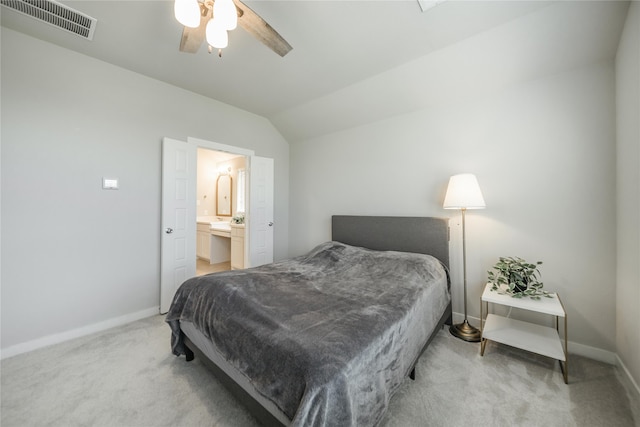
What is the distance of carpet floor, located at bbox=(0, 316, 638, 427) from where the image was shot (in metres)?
1.39

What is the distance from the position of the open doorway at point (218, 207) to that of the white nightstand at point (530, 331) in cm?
367

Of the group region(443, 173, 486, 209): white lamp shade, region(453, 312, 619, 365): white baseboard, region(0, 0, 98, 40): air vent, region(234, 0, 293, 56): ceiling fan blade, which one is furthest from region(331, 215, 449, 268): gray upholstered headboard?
region(0, 0, 98, 40): air vent

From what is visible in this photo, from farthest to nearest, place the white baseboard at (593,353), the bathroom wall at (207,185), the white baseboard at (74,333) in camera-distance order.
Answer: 1. the bathroom wall at (207,185)
2. the white baseboard at (74,333)
3. the white baseboard at (593,353)

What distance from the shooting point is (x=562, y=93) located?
6.86ft

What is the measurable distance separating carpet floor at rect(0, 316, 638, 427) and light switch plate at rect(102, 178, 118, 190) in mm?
1525

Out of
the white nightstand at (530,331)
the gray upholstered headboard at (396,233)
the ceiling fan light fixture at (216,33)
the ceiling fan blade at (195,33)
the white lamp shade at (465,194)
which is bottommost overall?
the white nightstand at (530,331)

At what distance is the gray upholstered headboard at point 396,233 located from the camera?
2.63 metres

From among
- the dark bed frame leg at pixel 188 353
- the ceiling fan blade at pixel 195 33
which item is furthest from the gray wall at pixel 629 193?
the dark bed frame leg at pixel 188 353

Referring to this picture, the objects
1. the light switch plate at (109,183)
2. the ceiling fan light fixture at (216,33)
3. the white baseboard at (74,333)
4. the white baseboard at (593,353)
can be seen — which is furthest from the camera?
the light switch plate at (109,183)

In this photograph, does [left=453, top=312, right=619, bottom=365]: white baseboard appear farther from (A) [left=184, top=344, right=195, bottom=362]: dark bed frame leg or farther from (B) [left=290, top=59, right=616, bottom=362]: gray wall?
(A) [left=184, top=344, right=195, bottom=362]: dark bed frame leg

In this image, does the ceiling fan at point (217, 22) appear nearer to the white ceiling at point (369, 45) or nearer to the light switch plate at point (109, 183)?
the white ceiling at point (369, 45)

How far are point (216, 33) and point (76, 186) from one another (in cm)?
213

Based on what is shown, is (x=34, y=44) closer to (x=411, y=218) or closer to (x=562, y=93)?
(x=411, y=218)

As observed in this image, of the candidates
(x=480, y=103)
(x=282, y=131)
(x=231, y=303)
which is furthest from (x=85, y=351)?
(x=480, y=103)
